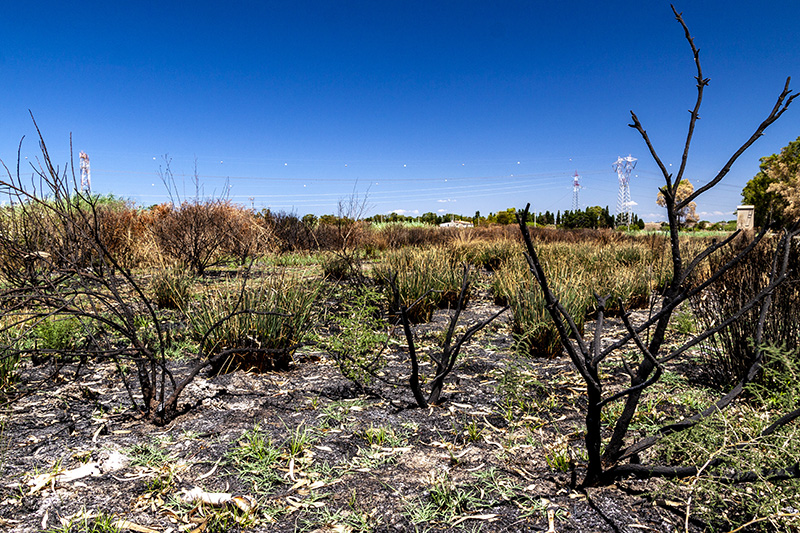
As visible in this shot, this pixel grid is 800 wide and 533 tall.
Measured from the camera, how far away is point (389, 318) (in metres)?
5.71

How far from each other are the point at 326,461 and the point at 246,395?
109 centimetres

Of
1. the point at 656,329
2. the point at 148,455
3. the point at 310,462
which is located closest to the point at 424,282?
the point at 310,462

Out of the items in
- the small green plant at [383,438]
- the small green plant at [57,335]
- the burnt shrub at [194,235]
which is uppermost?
the burnt shrub at [194,235]

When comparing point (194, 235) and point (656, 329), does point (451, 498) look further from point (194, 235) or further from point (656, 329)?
point (194, 235)

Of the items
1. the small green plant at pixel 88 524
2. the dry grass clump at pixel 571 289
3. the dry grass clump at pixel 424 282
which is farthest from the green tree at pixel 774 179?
the small green plant at pixel 88 524

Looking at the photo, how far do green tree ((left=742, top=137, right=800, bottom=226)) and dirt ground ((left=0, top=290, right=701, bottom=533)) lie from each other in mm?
32655

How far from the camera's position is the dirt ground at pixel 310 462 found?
6.05ft

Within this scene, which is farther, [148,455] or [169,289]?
[169,289]

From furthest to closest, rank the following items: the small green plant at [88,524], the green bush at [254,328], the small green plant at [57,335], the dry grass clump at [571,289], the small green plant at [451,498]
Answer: the dry grass clump at [571,289] → the small green plant at [57,335] → the green bush at [254,328] → the small green plant at [451,498] → the small green plant at [88,524]

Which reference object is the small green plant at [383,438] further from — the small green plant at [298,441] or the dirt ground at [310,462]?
the small green plant at [298,441]

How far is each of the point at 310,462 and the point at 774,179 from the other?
42503 mm

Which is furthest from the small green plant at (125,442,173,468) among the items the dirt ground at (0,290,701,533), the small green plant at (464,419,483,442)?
the small green plant at (464,419,483,442)

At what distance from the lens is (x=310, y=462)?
2275 mm

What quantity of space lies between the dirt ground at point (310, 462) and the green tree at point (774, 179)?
32655 millimetres
